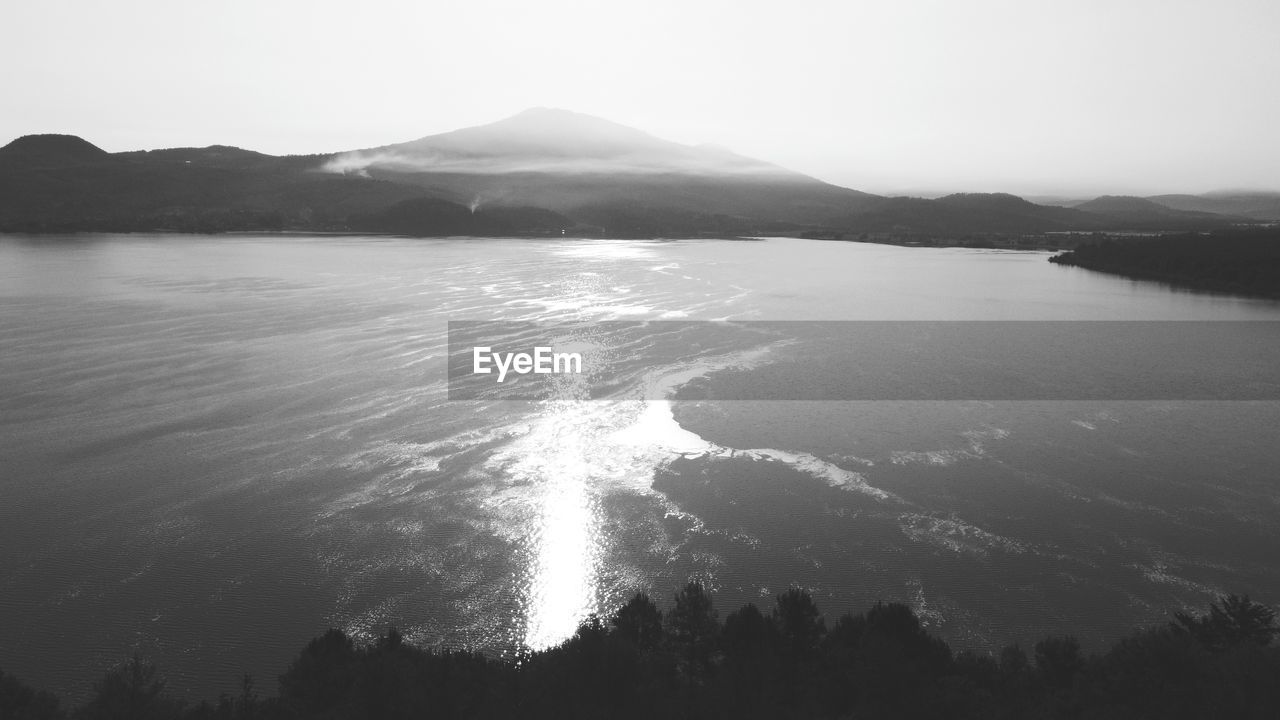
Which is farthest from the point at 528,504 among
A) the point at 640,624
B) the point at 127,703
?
the point at 127,703

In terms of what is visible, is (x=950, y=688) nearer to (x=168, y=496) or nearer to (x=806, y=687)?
(x=806, y=687)

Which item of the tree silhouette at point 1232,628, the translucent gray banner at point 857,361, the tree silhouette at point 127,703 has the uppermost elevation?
the translucent gray banner at point 857,361

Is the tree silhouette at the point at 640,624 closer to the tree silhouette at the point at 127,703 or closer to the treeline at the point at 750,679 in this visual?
the treeline at the point at 750,679

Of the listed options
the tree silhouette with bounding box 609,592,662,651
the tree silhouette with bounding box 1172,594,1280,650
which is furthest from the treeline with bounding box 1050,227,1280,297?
the tree silhouette with bounding box 609,592,662,651

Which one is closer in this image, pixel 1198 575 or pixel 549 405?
pixel 1198 575

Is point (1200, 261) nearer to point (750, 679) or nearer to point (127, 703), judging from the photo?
point (750, 679)

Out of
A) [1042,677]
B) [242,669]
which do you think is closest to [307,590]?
[242,669]

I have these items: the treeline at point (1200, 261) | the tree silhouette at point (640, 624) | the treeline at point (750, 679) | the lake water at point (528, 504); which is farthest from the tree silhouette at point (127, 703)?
the treeline at point (1200, 261)

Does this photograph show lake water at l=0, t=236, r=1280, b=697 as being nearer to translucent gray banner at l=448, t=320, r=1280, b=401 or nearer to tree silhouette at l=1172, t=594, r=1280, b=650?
translucent gray banner at l=448, t=320, r=1280, b=401
